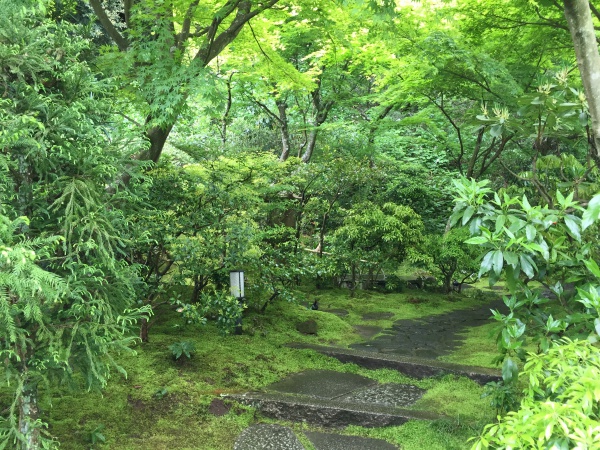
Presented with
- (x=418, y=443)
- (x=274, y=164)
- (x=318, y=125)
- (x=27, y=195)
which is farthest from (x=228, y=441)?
(x=318, y=125)

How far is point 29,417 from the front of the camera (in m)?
2.39

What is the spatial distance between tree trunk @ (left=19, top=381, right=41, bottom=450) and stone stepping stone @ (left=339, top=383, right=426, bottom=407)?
2.54 metres

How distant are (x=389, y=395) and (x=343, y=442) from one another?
3.45 feet

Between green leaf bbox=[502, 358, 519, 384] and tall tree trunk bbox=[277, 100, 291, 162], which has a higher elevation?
tall tree trunk bbox=[277, 100, 291, 162]

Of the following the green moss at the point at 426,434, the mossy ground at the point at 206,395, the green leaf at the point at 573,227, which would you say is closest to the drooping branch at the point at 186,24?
the mossy ground at the point at 206,395

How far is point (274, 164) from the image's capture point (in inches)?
308

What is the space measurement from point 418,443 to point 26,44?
142 inches

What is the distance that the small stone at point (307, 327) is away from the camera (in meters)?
6.23

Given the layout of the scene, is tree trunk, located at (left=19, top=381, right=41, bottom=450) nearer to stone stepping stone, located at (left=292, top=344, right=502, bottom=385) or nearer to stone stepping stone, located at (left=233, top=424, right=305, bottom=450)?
stone stepping stone, located at (left=233, top=424, right=305, bottom=450)

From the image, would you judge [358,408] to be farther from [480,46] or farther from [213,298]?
[480,46]

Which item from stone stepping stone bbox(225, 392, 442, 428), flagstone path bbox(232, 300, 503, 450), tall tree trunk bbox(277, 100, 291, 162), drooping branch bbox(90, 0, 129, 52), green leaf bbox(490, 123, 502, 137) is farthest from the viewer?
tall tree trunk bbox(277, 100, 291, 162)

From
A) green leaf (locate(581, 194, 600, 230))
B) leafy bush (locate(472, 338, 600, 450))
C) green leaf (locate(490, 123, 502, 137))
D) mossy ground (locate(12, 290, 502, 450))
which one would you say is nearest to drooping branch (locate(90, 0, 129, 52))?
mossy ground (locate(12, 290, 502, 450))

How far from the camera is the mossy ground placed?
3.29m

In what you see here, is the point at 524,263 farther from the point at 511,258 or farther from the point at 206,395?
the point at 206,395
